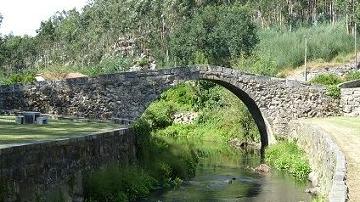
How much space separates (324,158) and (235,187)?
587cm

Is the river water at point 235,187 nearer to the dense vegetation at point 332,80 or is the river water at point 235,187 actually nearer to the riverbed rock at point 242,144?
the dense vegetation at point 332,80

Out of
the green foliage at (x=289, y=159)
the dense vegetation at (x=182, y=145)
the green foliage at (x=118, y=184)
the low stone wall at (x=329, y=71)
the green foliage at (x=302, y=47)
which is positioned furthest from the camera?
the green foliage at (x=302, y=47)

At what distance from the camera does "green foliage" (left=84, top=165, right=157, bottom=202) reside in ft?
58.1

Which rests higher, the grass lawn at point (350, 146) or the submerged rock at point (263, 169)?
the grass lawn at point (350, 146)

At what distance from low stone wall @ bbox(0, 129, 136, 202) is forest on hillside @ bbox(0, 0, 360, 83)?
28.7 metres

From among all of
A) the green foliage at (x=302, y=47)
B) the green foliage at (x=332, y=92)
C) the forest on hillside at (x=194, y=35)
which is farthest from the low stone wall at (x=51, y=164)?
the green foliage at (x=302, y=47)

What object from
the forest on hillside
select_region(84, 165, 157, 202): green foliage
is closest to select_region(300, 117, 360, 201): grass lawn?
select_region(84, 165, 157, 202): green foliage

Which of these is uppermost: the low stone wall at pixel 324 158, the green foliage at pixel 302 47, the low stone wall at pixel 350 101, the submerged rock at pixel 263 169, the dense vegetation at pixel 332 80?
the green foliage at pixel 302 47

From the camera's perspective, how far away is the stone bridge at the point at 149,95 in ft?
101

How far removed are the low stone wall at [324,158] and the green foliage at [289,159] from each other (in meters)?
0.45

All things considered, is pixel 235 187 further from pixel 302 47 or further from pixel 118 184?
pixel 302 47

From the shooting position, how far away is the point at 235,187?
24.4 metres

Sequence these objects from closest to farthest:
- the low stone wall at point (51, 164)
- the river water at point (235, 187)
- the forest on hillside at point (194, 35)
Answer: the low stone wall at point (51, 164)
the river water at point (235, 187)
the forest on hillside at point (194, 35)

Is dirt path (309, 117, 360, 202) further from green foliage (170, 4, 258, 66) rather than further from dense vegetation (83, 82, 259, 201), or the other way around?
green foliage (170, 4, 258, 66)
